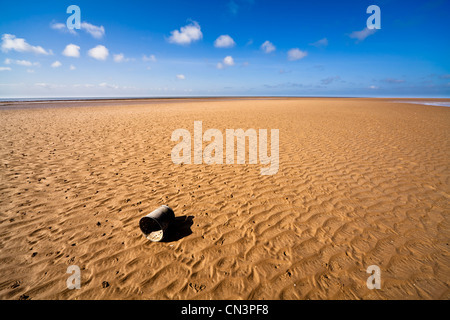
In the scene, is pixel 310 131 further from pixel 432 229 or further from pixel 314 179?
pixel 432 229

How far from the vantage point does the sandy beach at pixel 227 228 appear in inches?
115

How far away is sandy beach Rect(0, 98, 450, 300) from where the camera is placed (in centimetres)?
292

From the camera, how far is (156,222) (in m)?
3.63

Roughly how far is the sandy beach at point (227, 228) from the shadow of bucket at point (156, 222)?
156mm

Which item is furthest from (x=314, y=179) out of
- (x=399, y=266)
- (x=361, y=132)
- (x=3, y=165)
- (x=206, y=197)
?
(x=3, y=165)

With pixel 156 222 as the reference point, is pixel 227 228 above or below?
below

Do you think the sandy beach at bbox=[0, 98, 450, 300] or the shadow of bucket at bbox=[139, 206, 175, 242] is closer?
the sandy beach at bbox=[0, 98, 450, 300]

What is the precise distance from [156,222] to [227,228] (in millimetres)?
1514

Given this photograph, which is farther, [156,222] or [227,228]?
[227,228]

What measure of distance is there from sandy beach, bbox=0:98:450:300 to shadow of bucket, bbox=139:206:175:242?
6.1 inches

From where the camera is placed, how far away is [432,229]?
407cm

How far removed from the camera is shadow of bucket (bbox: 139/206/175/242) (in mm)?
3572
